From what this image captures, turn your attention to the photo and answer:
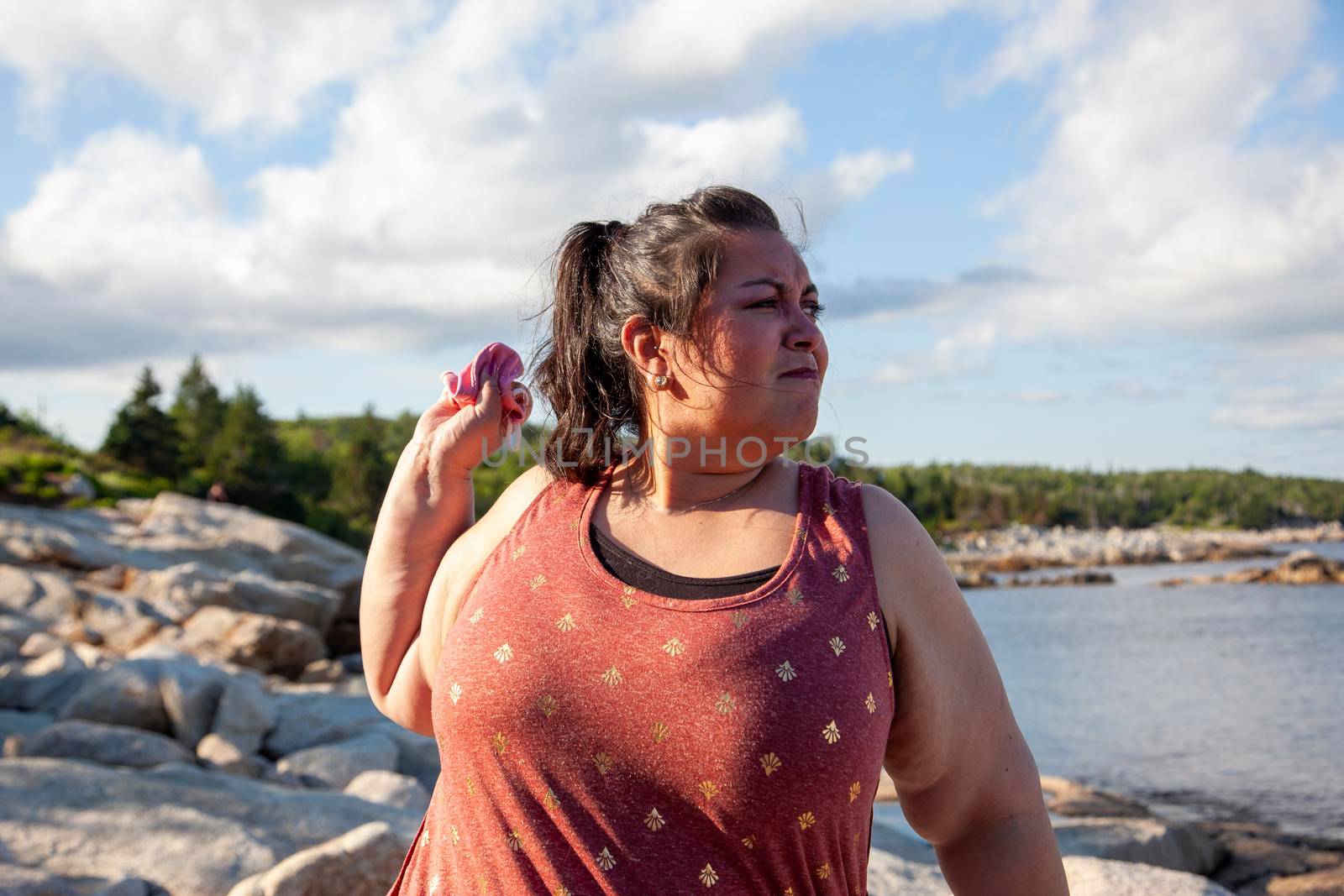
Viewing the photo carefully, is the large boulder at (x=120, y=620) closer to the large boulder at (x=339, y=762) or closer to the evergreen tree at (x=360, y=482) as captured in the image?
the large boulder at (x=339, y=762)

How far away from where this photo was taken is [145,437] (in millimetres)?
A: 31375

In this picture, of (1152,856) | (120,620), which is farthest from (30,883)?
(120,620)

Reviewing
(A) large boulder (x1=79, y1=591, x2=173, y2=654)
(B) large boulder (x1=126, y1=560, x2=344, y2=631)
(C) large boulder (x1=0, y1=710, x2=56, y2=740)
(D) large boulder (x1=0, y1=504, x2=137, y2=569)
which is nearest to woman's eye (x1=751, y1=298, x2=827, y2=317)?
(C) large boulder (x1=0, y1=710, x2=56, y2=740)

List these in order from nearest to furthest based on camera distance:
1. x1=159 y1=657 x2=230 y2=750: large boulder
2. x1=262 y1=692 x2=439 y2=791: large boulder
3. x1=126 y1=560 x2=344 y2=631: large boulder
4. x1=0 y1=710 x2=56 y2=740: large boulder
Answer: x1=0 y1=710 x2=56 y2=740: large boulder < x1=159 y1=657 x2=230 y2=750: large boulder < x1=262 y1=692 x2=439 y2=791: large boulder < x1=126 y1=560 x2=344 y2=631: large boulder

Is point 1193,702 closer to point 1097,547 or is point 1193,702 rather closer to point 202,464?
point 202,464

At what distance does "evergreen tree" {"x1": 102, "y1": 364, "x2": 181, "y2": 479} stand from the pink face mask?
32.2 meters

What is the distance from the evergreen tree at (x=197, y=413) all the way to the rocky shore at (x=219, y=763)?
20.8m

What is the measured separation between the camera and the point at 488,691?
65.6 inches

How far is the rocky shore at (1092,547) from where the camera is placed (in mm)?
67750

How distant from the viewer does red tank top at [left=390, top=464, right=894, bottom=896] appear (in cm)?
155

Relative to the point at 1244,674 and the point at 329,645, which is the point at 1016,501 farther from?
the point at 329,645

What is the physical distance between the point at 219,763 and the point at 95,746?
40.7 inches

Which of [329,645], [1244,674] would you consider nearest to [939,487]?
[1244,674]

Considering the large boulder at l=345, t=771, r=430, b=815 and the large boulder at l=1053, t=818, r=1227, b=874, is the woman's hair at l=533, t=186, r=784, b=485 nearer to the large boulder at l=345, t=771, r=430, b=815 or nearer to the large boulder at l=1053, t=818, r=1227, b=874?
the large boulder at l=345, t=771, r=430, b=815
